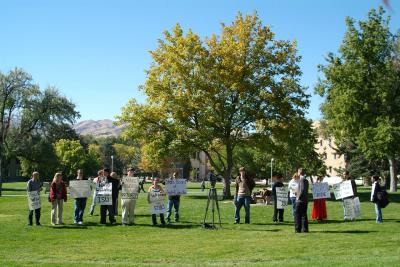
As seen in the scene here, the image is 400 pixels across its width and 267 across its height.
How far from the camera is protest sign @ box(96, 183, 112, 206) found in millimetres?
18688

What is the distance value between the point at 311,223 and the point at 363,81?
27123 mm

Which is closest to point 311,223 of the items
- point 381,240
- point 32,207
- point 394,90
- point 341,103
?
point 381,240

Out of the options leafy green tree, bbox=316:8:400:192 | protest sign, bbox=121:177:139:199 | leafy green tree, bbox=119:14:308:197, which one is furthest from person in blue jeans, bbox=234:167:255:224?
leafy green tree, bbox=316:8:400:192

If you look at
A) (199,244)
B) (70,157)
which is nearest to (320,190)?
(199,244)

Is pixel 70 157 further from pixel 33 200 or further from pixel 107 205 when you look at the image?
pixel 107 205

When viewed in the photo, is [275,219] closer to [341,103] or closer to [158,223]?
[158,223]

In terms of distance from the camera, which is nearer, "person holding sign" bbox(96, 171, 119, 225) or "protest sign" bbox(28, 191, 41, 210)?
"protest sign" bbox(28, 191, 41, 210)

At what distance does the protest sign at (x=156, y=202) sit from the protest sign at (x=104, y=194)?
4.99 ft

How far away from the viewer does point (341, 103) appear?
139ft

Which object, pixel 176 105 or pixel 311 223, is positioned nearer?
pixel 311 223

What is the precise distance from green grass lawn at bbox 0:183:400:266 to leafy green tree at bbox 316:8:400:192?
2394 centimetres

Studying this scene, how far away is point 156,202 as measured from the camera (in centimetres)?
1858

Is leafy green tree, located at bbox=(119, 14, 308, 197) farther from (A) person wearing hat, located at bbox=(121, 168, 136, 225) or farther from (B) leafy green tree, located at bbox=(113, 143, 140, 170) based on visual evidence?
(B) leafy green tree, located at bbox=(113, 143, 140, 170)

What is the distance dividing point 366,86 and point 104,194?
1208 inches
